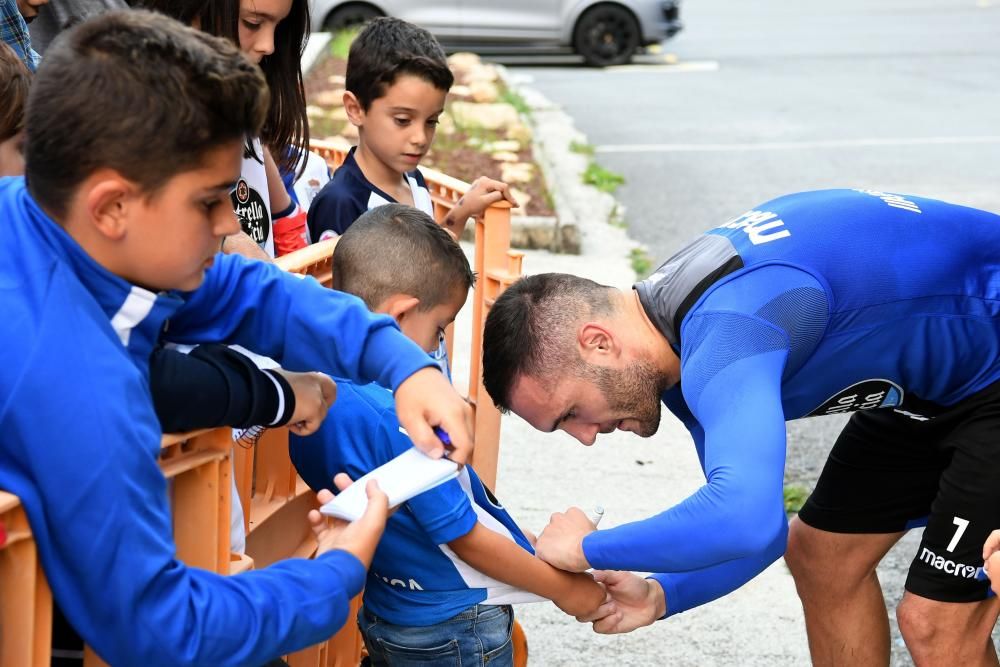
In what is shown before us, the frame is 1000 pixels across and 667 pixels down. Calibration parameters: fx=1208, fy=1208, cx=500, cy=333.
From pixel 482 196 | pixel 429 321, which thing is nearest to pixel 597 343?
pixel 429 321

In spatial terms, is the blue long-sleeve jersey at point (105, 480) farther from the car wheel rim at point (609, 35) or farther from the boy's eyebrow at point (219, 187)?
the car wheel rim at point (609, 35)

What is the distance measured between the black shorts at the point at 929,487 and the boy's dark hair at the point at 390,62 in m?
2.00

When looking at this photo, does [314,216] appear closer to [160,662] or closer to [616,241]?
[160,662]

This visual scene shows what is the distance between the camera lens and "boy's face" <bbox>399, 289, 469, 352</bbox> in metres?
2.73

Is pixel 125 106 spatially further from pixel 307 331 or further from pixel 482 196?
pixel 482 196

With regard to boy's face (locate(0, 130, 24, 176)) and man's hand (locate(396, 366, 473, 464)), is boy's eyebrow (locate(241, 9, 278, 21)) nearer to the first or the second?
boy's face (locate(0, 130, 24, 176))

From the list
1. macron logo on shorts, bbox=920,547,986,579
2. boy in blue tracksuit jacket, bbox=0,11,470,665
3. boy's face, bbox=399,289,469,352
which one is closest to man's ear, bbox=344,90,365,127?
boy's face, bbox=399,289,469,352

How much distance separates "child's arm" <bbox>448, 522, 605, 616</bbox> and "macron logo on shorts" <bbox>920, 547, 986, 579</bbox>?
0.82m

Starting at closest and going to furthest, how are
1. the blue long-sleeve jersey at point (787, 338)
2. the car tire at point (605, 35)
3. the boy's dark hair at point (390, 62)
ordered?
the blue long-sleeve jersey at point (787, 338) → the boy's dark hair at point (390, 62) → the car tire at point (605, 35)

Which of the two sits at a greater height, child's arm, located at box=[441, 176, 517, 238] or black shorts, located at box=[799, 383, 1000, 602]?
child's arm, located at box=[441, 176, 517, 238]

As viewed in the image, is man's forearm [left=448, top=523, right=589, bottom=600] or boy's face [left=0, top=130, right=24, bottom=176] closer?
man's forearm [left=448, top=523, right=589, bottom=600]

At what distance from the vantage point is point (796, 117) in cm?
1254

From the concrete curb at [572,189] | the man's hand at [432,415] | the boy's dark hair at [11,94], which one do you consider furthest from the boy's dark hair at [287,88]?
the concrete curb at [572,189]

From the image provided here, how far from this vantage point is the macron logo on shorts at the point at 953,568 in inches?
113
